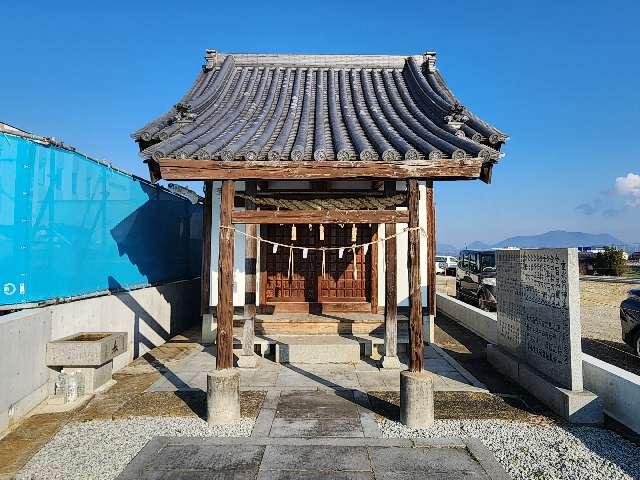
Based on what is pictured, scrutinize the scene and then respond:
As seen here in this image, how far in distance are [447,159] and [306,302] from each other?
5861 mm

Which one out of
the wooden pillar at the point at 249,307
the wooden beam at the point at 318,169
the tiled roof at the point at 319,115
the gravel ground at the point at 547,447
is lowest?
the gravel ground at the point at 547,447

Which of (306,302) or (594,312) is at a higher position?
(306,302)

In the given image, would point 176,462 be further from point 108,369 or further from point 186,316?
point 186,316

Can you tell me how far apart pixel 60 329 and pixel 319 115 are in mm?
6522

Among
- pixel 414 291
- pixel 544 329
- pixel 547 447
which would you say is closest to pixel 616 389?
pixel 544 329

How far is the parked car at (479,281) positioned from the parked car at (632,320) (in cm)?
334

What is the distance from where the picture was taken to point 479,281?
1741cm

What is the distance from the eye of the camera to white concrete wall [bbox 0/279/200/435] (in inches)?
206

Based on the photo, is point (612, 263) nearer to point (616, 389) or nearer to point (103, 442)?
point (616, 389)

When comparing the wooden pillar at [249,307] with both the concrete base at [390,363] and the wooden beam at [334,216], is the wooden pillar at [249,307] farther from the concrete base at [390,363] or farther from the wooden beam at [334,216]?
the concrete base at [390,363]

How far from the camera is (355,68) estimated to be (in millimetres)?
11844

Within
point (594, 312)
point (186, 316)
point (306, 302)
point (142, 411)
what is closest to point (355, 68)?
point (306, 302)

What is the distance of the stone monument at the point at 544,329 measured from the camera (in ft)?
18.4

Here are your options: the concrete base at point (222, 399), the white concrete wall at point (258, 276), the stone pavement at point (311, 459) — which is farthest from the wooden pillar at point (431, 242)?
the concrete base at point (222, 399)
